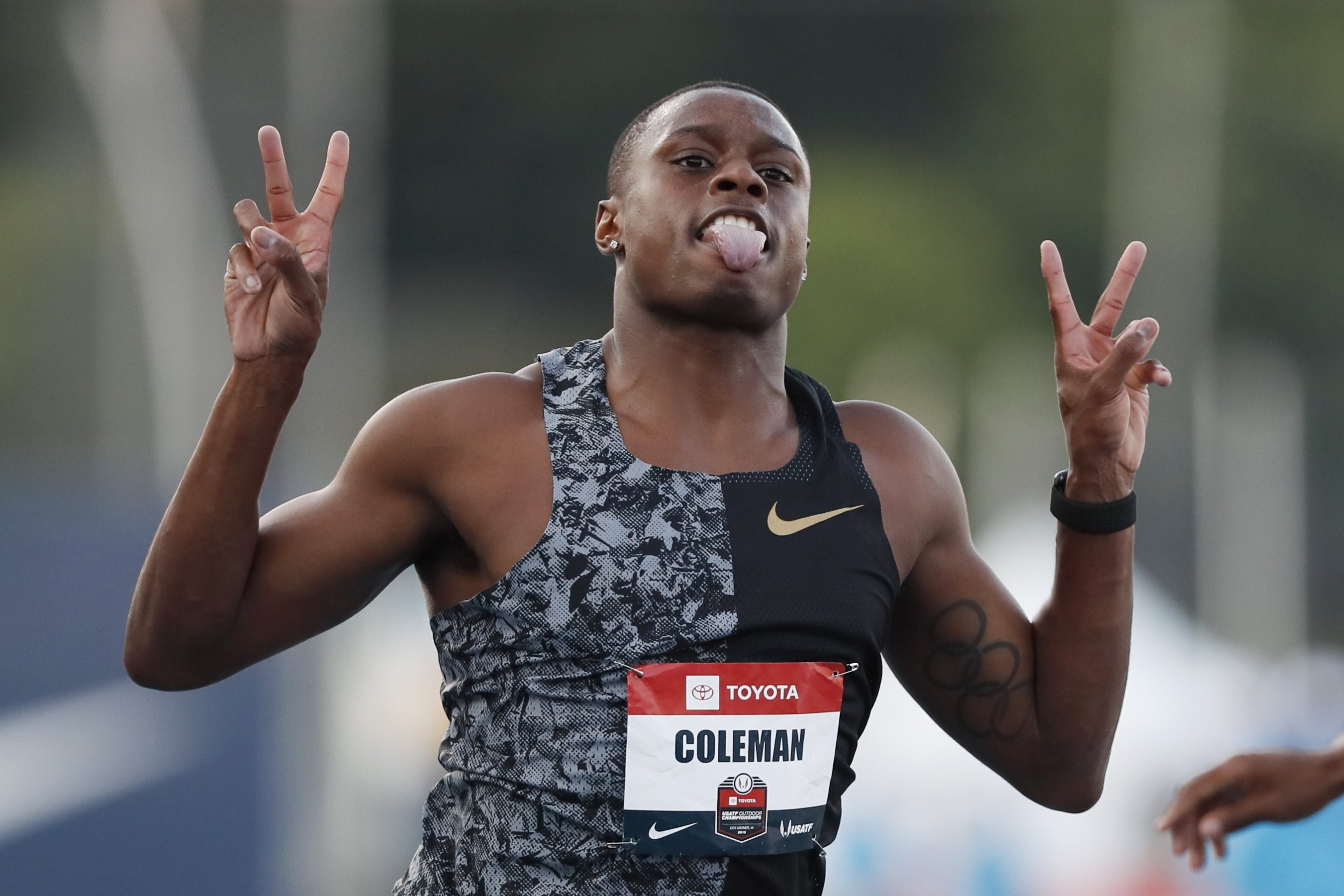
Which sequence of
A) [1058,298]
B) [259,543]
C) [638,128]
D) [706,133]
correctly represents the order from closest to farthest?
[259,543], [1058,298], [706,133], [638,128]

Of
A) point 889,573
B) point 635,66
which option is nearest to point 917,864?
point 889,573

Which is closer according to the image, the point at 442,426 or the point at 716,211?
the point at 442,426

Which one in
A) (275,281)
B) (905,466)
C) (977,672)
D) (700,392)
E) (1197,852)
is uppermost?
(275,281)

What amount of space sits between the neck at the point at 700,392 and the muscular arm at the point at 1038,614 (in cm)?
16

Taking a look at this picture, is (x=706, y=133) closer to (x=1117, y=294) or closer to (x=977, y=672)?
(x=1117, y=294)

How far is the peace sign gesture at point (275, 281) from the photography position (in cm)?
227

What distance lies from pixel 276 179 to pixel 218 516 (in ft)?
1.65

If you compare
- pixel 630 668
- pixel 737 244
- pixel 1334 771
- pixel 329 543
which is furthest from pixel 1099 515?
pixel 329 543

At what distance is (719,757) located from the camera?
7.62 feet

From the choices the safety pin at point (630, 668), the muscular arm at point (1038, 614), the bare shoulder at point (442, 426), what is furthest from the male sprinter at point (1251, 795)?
the bare shoulder at point (442, 426)

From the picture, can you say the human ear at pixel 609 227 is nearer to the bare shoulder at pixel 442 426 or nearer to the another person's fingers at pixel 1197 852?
the bare shoulder at pixel 442 426

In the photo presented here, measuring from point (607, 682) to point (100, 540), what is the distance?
376 cm

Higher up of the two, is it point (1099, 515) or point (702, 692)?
point (1099, 515)

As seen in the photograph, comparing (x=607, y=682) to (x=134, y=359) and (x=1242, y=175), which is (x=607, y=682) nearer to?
(x=134, y=359)
